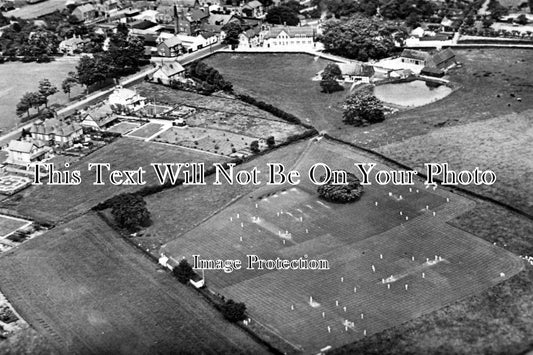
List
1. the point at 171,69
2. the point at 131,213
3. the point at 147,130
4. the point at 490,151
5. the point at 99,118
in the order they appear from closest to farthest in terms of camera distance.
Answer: the point at 131,213 → the point at 490,151 → the point at 147,130 → the point at 99,118 → the point at 171,69

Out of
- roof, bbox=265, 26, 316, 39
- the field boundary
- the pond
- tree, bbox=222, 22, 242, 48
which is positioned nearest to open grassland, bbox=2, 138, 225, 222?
the field boundary

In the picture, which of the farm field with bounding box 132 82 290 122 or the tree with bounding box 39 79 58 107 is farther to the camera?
the tree with bounding box 39 79 58 107

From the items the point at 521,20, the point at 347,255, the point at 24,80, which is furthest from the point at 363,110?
the point at 24,80

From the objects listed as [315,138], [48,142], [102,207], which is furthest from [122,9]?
[102,207]

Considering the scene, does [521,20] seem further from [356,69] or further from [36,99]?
[36,99]

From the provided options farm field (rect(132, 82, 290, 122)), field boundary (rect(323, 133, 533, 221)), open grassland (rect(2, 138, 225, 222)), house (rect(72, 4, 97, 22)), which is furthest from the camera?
house (rect(72, 4, 97, 22))

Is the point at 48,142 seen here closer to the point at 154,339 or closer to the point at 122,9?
the point at 154,339

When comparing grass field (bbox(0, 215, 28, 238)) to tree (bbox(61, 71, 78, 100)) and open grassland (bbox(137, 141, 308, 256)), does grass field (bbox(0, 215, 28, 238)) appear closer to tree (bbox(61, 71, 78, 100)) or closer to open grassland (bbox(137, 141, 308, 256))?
open grassland (bbox(137, 141, 308, 256))
